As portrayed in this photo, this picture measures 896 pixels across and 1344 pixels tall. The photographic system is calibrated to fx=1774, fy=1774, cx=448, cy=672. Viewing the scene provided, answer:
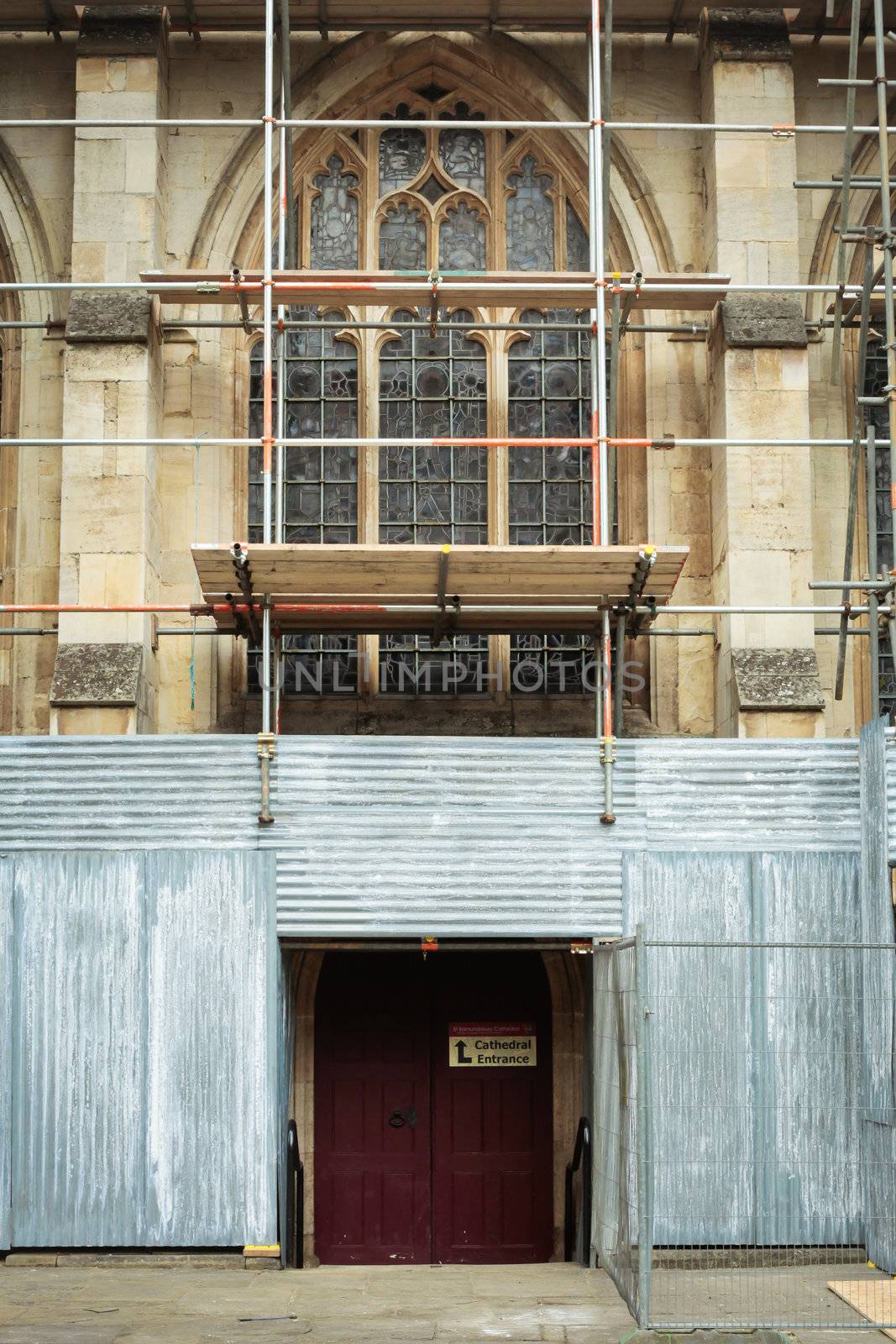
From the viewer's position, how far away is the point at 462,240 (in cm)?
1534

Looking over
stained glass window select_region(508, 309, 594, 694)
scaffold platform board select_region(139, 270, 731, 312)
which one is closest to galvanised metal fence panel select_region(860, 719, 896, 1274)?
stained glass window select_region(508, 309, 594, 694)

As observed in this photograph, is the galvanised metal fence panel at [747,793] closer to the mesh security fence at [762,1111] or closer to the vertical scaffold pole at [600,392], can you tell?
the vertical scaffold pole at [600,392]

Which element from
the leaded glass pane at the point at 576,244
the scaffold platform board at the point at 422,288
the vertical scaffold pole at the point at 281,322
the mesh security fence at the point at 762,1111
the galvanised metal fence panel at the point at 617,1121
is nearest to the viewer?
the galvanised metal fence panel at the point at 617,1121

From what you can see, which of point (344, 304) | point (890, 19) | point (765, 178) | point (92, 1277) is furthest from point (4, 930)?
point (890, 19)

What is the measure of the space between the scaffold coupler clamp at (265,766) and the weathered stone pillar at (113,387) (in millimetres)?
1530

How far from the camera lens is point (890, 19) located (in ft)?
49.0

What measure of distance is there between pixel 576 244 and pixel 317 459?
2.93m

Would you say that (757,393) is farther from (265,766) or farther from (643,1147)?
(643,1147)

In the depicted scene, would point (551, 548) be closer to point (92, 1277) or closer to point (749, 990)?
point (749, 990)

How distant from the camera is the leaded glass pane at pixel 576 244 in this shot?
601 inches

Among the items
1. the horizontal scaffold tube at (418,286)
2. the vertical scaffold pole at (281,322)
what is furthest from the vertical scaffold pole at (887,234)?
the vertical scaffold pole at (281,322)

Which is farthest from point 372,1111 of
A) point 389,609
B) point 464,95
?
point 464,95

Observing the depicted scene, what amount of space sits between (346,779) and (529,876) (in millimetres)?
1405

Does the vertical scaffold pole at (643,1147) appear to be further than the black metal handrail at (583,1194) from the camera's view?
No
